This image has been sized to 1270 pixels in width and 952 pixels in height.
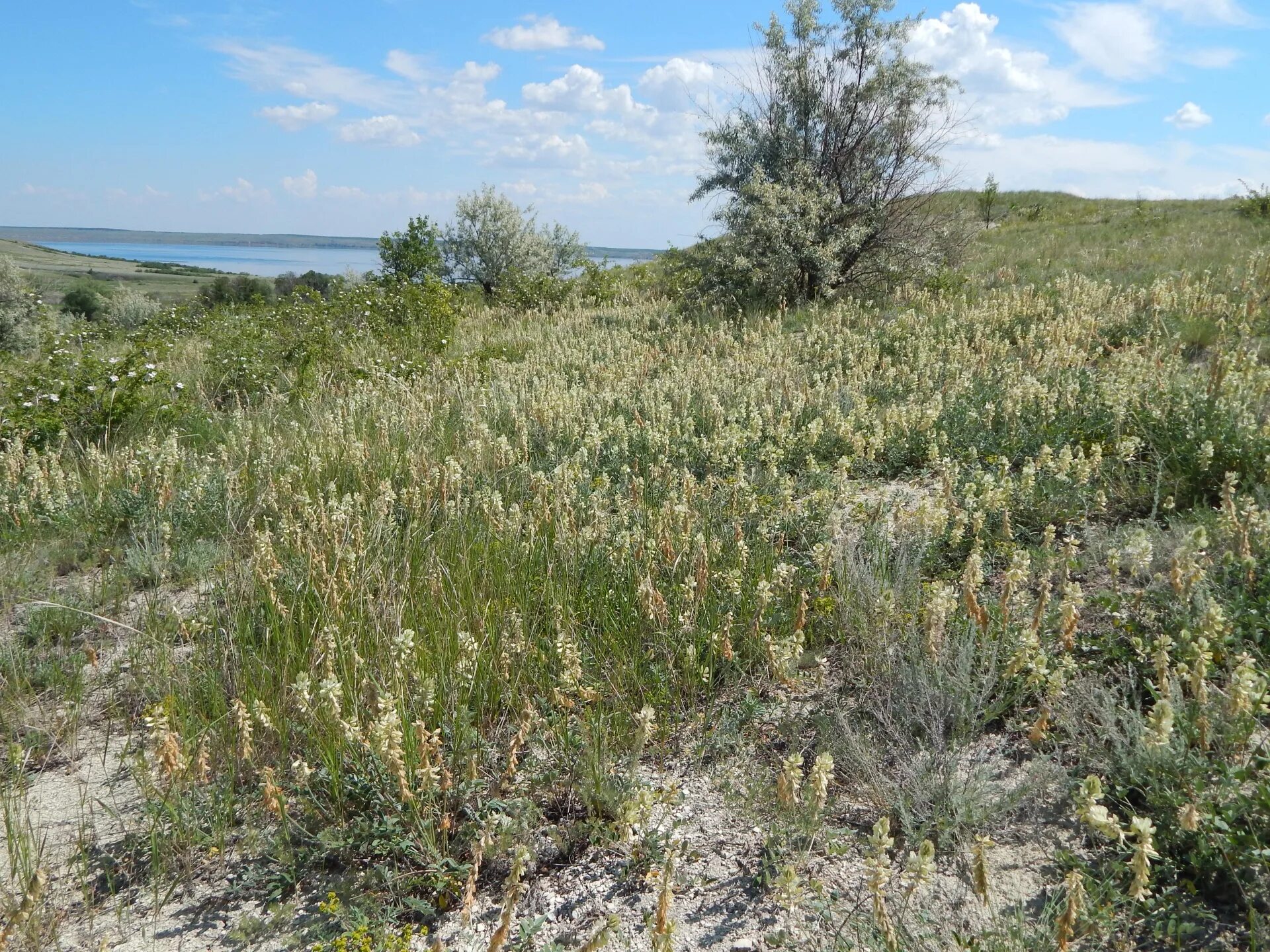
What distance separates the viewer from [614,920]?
6.66 feet

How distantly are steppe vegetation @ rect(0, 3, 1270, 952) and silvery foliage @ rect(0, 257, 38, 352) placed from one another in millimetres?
18163

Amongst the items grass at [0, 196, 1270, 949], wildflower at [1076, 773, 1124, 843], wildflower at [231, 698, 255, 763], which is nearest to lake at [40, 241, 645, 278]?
grass at [0, 196, 1270, 949]

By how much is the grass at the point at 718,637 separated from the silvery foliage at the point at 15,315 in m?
18.2

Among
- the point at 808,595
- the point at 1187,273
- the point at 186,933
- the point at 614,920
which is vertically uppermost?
the point at 1187,273

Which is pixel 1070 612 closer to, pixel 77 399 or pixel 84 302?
pixel 77 399

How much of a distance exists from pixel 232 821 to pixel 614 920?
57.6 inches

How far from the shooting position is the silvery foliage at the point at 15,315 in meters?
20.8

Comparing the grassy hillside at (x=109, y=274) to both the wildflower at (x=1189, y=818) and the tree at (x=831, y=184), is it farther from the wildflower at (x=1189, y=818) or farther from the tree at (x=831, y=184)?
the wildflower at (x=1189, y=818)

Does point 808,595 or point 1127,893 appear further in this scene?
point 808,595

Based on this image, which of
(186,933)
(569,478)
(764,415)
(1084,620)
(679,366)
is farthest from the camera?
(679,366)

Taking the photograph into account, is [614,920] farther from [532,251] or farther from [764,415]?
[532,251]

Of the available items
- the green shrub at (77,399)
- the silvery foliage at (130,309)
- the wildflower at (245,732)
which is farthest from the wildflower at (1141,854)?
the silvery foliage at (130,309)

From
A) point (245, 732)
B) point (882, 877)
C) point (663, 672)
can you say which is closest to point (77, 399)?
point (245, 732)

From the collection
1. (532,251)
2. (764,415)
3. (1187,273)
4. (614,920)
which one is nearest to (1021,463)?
(764,415)
